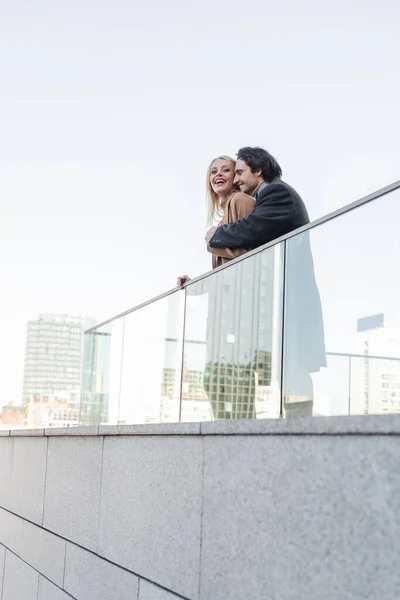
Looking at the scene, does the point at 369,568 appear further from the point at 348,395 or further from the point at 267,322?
the point at 267,322

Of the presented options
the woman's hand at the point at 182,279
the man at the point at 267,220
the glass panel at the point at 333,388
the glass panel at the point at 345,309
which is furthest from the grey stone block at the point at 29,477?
the glass panel at the point at 333,388

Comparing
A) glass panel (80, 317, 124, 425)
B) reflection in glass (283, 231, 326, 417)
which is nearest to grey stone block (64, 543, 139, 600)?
glass panel (80, 317, 124, 425)

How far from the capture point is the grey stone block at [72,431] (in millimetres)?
6202

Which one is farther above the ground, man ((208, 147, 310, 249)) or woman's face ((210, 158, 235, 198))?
woman's face ((210, 158, 235, 198))

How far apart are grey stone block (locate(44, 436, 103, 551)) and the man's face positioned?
1999mm

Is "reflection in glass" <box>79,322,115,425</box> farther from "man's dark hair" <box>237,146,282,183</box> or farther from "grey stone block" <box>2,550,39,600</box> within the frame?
"man's dark hair" <box>237,146,282,183</box>

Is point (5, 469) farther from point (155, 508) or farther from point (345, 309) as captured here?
point (345, 309)

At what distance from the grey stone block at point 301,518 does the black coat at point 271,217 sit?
165 centimetres

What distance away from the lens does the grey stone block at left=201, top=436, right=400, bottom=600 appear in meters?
2.99

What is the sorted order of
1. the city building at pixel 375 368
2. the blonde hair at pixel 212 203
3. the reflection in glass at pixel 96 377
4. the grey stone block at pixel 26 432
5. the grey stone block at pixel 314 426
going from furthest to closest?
the grey stone block at pixel 26 432, the reflection in glass at pixel 96 377, the blonde hair at pixel 212 203, the city building at pixel 375 368, the grey stone block at pixel 314 426

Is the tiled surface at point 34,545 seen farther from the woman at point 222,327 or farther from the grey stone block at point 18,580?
the woman at point 222,327

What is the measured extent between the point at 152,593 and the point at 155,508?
17.8 inches

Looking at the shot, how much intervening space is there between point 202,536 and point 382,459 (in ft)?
5.03

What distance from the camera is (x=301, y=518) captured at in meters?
3.44
